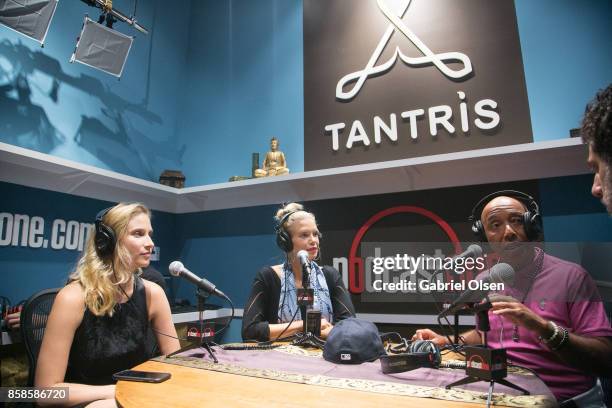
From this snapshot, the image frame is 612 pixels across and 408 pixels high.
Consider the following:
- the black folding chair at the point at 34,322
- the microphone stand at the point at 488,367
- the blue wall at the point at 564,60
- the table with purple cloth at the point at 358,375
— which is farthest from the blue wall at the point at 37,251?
the blue wall at the point at 564,60

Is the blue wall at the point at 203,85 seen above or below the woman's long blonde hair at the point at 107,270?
above

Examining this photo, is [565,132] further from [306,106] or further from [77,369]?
[77,369]

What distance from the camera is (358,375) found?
1.20 meters

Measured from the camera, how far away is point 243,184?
353 cm

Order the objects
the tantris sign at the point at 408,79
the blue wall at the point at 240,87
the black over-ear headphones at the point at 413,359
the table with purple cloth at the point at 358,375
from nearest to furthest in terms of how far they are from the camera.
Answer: the table with purple cloth at the point at 358,375
the black over-ear headphones at the point at 413,359
the tantris sign at the point at 408,79
the blue wall at the point at 240,87

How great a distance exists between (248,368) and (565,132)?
116 inches

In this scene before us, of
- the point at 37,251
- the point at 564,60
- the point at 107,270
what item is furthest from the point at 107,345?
the point at 564,60

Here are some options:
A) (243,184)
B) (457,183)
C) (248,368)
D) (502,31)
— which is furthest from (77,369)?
(502,31)

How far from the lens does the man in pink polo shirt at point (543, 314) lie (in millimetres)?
1284

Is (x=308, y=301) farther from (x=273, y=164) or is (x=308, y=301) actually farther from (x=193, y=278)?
(x=273, y=164)

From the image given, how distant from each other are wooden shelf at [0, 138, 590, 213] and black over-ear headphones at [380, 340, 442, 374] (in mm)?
1760

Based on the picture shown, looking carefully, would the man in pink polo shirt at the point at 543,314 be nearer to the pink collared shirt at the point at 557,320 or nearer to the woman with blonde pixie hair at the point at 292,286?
the pink collared shirt at the point at 557,320

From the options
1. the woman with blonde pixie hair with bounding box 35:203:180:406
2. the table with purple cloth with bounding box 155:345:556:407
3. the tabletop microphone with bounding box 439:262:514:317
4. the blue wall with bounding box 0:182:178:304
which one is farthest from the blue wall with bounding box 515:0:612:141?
the blue wall with bounding box 0:182:178:304

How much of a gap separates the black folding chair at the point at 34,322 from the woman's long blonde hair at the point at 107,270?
6.1 inches
